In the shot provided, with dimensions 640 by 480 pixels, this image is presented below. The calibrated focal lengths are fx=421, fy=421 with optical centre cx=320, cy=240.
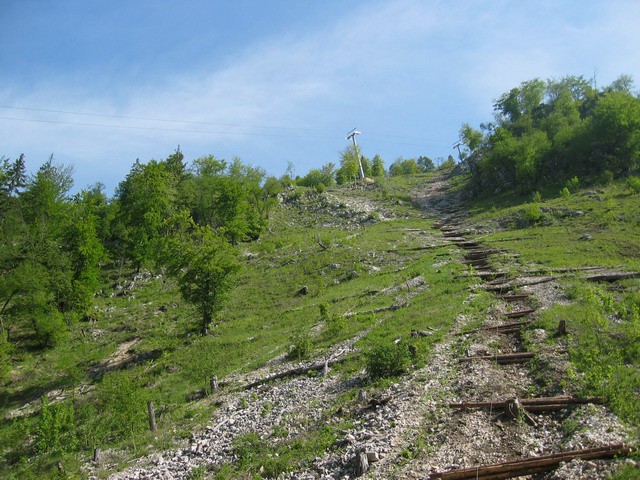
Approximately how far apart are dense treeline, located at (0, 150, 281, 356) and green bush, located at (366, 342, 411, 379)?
20.6 m

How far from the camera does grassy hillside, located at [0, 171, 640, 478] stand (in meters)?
16.8

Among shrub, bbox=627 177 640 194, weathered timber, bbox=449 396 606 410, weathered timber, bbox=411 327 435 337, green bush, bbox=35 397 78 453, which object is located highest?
shrub, bbox=627 177 640 194

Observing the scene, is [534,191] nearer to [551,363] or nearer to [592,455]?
[551,363]

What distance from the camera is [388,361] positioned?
61.3 feet

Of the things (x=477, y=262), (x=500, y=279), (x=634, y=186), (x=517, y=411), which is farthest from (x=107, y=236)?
(x=634, y=186)

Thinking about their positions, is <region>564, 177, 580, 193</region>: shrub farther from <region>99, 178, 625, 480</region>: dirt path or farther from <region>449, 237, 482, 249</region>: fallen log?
<region>99, 178, 625, 480</region>: dirt path

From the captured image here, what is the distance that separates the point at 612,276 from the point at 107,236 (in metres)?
68.3

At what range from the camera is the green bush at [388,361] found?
18.7m

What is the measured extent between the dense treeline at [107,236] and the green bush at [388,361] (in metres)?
20.6

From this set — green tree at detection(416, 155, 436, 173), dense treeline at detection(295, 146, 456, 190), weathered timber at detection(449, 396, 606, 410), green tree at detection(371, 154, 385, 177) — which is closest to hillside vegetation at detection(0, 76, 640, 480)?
weathered timber at detection(449, 396, 606, 410)

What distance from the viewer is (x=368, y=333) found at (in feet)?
85.6

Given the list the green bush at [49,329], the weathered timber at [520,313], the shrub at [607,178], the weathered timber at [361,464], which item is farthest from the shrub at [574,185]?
the green bush at [49,329]

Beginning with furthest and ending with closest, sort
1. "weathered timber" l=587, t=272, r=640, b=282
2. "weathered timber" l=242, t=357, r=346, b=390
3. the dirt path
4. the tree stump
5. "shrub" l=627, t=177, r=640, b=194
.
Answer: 1. "shrub" l=627, t=177, r=640, b=194
2. "weathered timber" l=587, t=272, r=640, b=282
3. "weathered timber" l=242, t=357, r=346, b=390
4. the tree stump
5. the dirt path

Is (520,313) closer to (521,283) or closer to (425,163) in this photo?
(521,283)
